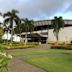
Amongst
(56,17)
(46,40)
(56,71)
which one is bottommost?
(56,71)

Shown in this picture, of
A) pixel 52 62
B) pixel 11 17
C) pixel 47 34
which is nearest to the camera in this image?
pixel 52 62

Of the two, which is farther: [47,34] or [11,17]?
[47,34]

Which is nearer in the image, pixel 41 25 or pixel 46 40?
pixel 46 40

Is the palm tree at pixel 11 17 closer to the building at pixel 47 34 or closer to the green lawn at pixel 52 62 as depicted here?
the building at pixel 47 34

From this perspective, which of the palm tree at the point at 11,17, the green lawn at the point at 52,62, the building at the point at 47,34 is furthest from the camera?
the building at the point at 47,34

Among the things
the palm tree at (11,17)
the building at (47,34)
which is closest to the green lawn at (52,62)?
the palm tree at (11,17)

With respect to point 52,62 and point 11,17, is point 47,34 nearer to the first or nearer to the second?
point 11,17

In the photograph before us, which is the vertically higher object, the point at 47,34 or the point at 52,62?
the point at 47,34

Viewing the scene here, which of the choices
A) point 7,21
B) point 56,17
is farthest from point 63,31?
point 7,21

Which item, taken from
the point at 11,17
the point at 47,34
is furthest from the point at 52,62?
the point at 47,34

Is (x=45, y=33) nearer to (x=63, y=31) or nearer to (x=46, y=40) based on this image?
(x=46, y=40)

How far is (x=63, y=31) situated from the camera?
93938 millimetres

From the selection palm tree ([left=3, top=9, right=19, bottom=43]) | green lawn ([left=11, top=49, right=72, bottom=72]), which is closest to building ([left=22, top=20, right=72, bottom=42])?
palm tree ([left=3, top=9, right=19, bottom=43])

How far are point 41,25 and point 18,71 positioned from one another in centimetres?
10587
